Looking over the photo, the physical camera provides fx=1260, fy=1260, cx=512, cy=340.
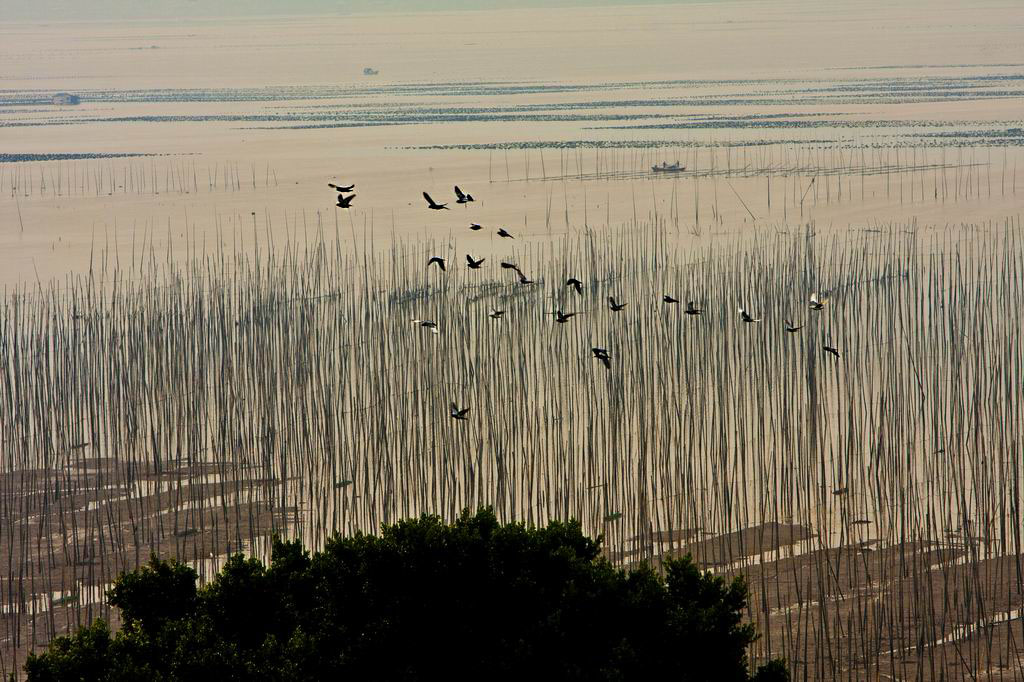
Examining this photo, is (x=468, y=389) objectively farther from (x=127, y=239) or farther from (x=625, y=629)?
(x=127, y=239)

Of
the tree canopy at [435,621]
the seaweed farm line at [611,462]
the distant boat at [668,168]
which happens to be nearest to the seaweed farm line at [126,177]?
the distant boat at [668,168]

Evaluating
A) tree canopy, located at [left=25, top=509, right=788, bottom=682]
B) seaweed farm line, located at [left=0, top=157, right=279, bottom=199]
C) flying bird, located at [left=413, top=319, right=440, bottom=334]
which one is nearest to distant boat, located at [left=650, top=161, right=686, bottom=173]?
seaweed farm line, located at [left=0, top=157, right=279, bottom=199]

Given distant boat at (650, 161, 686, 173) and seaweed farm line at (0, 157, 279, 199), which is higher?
seaweed farm line at (0, 157, 279, 199)

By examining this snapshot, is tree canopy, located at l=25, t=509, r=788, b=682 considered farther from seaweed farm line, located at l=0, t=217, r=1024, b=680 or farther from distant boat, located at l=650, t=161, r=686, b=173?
distant boat, located at l=650, t=161, r=686, b=173

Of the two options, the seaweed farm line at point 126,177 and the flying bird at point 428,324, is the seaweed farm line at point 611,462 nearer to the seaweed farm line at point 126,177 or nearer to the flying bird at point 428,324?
the flying bird at point 428,324

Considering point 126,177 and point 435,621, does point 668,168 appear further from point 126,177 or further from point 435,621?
point 435,621


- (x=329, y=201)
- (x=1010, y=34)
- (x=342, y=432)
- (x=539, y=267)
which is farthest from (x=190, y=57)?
(x=342, y=432)

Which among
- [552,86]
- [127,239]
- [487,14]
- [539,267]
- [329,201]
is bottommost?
[539,267]
